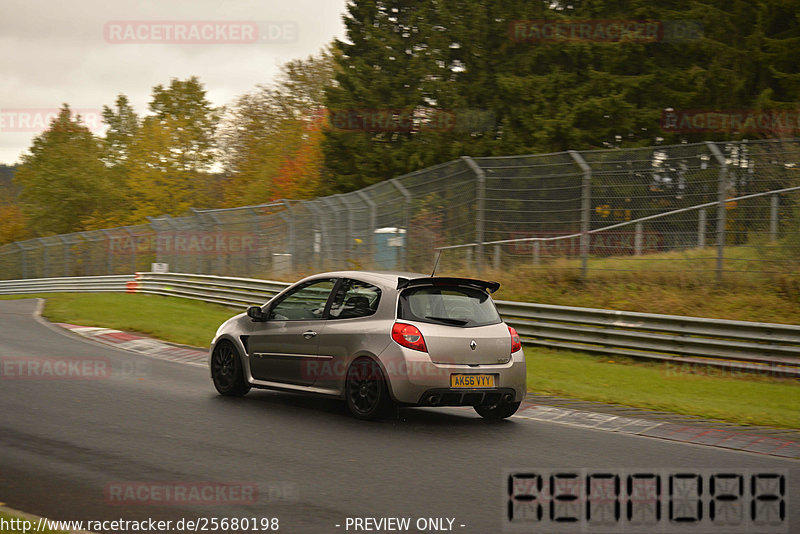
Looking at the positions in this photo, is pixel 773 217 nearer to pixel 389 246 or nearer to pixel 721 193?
pixel 721 193

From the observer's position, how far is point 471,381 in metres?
8.76

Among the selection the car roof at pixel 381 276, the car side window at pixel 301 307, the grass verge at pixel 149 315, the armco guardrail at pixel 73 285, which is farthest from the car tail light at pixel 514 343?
the armco guardrail at pixel 73 285

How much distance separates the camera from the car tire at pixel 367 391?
870cm

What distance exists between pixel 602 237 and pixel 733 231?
2.29 m

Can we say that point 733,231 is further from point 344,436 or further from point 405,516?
point 405,516

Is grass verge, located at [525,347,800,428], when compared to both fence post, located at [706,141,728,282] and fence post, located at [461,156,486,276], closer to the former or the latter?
fence post, located at [706,141,728,282]

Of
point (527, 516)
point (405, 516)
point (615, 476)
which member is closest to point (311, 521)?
point (405, 516)

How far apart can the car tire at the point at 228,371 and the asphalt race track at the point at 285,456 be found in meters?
0.15

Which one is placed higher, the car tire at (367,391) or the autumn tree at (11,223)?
the autumn tree at (11,223)

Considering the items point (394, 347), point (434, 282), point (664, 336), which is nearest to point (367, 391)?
point (394, 347)

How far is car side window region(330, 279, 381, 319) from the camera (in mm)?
9148

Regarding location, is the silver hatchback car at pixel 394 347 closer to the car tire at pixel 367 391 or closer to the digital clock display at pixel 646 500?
the car tire at pixel 367 391

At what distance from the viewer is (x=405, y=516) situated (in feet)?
18.4

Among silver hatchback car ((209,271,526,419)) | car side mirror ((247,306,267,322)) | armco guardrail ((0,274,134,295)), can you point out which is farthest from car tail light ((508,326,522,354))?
armco guardrail ((0,274,134,295))
